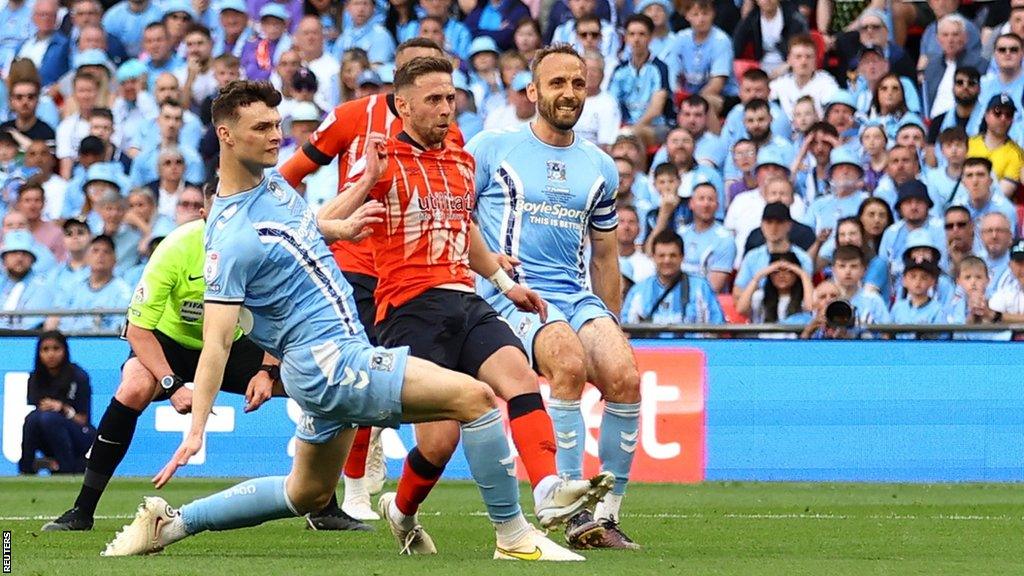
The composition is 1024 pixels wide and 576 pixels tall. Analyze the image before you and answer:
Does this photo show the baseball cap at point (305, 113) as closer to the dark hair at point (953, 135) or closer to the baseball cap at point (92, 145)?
the baseball cap at point (92, 145)

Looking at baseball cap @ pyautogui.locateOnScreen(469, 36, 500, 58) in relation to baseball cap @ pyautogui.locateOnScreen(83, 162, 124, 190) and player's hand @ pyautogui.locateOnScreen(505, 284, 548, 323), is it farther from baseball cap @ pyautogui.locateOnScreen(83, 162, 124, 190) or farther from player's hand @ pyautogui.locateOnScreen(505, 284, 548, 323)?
player's hand @ pyautogui.locateOnScreen(505, 284, 548, 323)

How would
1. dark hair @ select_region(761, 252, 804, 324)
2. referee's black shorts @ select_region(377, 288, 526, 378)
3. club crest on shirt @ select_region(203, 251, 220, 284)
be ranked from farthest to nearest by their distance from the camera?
1. dark hair @ select_region(761, 252, 804, 324)
2. referee's black shorts @ select_region(377, 288, 526, 378)
3. club crest on shirt @ select_region(203, 251, 220, 284)

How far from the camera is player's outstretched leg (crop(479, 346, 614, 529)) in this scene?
789cm

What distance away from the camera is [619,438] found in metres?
9.59

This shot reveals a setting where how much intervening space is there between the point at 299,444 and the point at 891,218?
9430 mm

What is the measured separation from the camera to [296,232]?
308 inches

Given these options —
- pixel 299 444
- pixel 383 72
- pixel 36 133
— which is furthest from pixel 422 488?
pixel 36 133

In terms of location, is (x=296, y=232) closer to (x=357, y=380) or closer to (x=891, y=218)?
(x=357, y=380)

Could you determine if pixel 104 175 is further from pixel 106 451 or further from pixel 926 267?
pixel 106 451

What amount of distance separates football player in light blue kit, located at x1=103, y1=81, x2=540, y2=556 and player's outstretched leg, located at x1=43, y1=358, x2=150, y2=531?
2742 mm

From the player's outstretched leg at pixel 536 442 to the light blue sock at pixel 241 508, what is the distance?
1.03 metres

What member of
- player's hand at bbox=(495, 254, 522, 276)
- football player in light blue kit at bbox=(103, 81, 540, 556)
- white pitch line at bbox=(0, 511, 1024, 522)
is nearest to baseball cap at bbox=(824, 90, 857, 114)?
white pitch line at bbox=(0, 511, 1024, 522)

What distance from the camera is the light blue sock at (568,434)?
9.35m

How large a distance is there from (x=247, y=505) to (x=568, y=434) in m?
1.85
